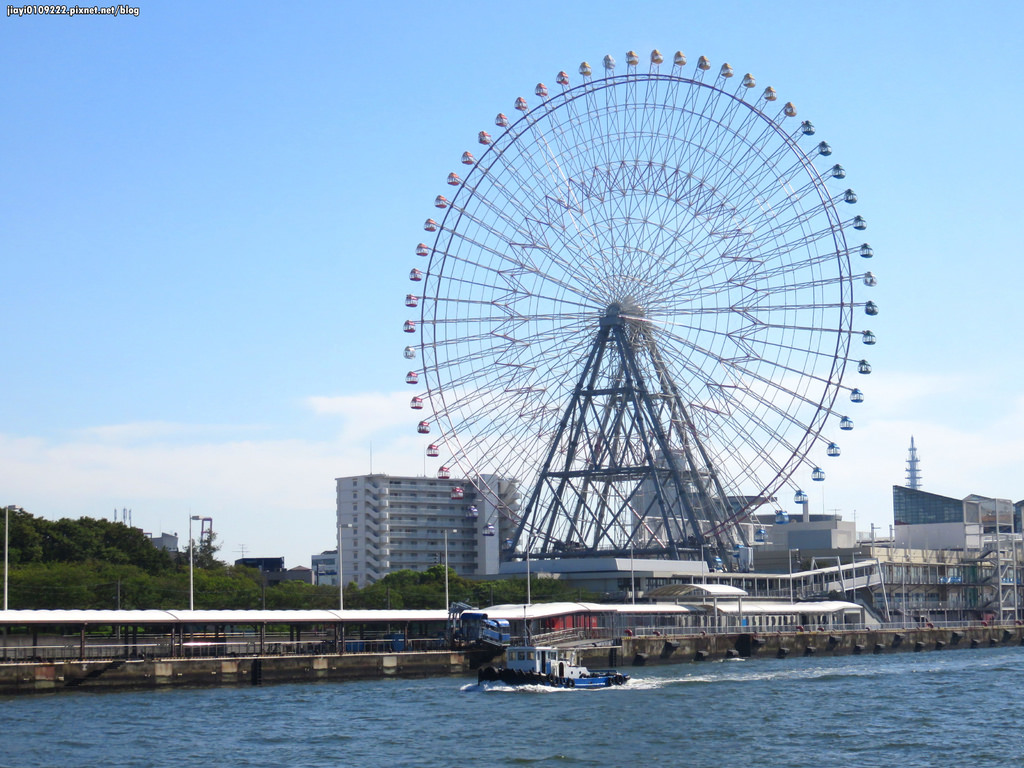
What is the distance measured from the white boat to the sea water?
3.66 ft

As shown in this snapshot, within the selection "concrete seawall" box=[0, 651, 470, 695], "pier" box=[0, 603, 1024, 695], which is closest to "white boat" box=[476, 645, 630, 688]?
"concrete seawall" box=[0, 651, 470, 695]

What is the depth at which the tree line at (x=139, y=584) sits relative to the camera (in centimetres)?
10950

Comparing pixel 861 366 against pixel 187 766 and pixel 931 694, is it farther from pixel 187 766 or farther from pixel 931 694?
pixel 187 766

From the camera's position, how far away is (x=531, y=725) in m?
59.2

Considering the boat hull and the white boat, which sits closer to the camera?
the boat hull

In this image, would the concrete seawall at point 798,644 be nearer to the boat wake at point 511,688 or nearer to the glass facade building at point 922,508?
the boat wake at point 511,688

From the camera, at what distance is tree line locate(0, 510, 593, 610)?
109500 mm

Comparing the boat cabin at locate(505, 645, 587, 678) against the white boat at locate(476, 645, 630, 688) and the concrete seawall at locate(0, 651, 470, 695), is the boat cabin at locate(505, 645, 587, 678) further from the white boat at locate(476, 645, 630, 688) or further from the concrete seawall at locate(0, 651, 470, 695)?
the concrete seawall at locate(0, 651, 470, 695)

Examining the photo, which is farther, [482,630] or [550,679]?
[482,630]

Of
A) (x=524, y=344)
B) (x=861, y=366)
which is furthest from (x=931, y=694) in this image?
(x=524, y=344)

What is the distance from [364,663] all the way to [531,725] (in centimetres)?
2554

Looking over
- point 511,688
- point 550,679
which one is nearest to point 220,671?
point 511,688

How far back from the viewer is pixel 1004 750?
5250cm

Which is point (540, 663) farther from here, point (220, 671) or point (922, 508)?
point (922, 508)
